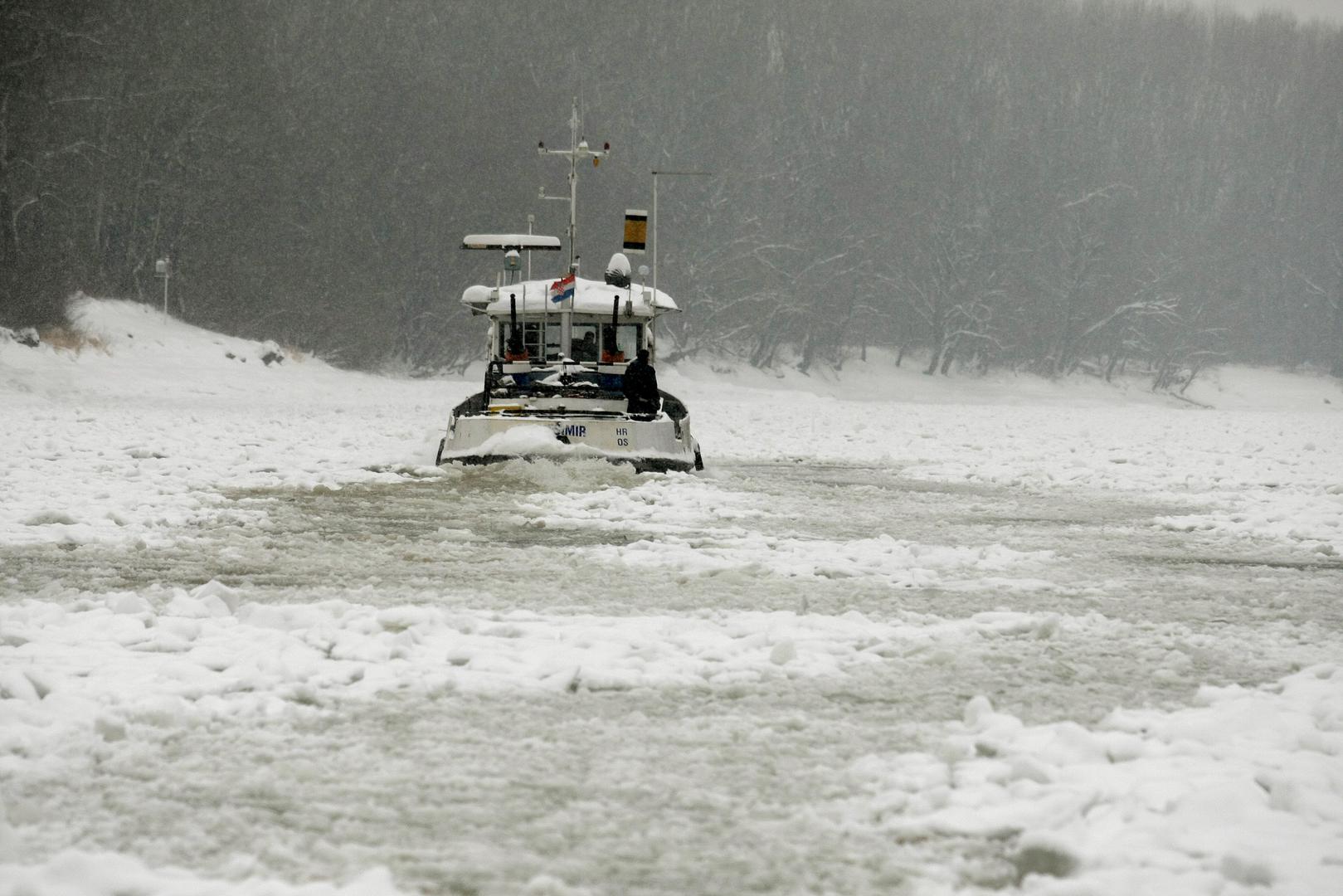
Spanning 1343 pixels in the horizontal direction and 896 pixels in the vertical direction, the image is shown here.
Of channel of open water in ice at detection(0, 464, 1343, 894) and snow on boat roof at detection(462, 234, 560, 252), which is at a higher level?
snow on boat roof at detection(462, 234, 560, 252)

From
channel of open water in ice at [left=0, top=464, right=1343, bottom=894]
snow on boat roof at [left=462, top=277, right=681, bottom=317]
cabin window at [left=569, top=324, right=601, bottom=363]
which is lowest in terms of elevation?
channel of open water in ice at [left=0, top=464, right=1343, bottom=894]

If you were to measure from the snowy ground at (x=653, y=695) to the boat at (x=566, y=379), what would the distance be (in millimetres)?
A: 2323

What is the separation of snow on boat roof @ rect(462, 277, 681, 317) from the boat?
0.01 meters

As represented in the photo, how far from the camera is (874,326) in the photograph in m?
73.6

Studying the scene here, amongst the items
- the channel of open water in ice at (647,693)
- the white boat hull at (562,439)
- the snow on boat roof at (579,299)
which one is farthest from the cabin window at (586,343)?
the channel of open water in ice at (647,693)

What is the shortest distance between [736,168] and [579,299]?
173ft

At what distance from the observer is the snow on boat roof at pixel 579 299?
1712 cm

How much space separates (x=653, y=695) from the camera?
4.94 meters

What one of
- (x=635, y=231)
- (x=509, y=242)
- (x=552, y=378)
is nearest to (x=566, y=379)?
(x=552, y=378)

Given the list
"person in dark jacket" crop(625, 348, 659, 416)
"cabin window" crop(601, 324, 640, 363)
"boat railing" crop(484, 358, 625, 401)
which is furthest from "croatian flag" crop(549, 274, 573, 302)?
"person in dark jacket" crop(625, 348, 659, 416)

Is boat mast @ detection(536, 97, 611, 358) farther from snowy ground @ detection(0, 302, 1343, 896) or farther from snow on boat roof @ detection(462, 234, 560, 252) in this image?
snowy ground @ detection(0, 302, 1343, 896)

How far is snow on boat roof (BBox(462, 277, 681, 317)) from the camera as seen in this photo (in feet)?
56.2

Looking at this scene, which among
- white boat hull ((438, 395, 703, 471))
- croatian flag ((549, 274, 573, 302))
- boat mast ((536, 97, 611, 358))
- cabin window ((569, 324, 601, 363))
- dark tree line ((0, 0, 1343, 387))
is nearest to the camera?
white boat hull ((438, 395, 703, 471))

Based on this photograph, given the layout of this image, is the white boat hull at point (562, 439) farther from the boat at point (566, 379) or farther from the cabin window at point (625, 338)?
the cabin window at point (625, 338)
